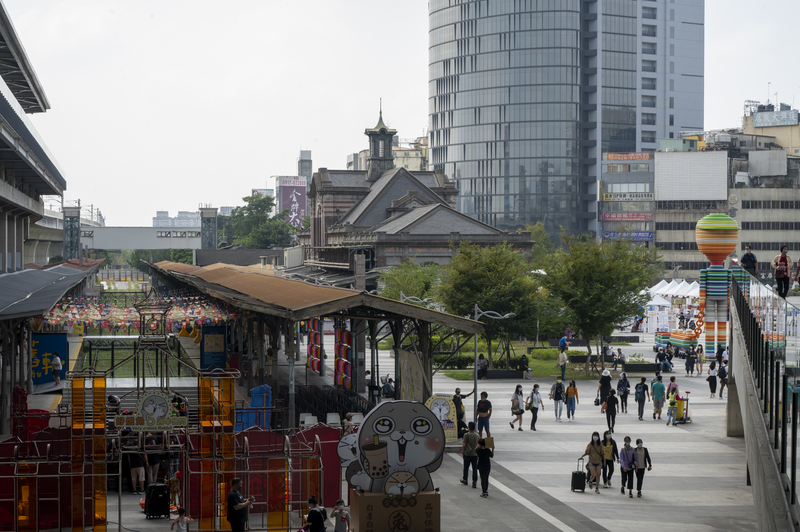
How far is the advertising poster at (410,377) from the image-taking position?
81.5 feet

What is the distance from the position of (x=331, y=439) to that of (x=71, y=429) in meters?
5.06

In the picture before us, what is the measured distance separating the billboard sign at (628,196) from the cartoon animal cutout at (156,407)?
113835mm

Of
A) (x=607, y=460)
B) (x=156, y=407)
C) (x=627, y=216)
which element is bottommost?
(x=607, y=460)

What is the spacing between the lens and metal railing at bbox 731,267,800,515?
968cm

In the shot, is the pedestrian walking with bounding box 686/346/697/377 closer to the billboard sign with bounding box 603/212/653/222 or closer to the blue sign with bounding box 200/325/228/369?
the blue sign with bounding box 200/325/228/369

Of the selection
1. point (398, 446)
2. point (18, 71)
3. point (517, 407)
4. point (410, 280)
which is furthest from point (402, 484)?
point (410, 280)

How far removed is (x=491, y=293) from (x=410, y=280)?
970cm

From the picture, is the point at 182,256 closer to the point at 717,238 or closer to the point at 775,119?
the point at 775,119

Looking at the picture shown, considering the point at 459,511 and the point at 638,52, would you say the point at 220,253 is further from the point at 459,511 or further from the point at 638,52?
the point at 459,511

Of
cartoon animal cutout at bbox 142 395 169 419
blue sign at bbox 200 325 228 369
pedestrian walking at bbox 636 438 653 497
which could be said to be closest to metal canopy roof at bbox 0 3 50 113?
blue sign at bbox 200 325 228 369

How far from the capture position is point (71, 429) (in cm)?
1564

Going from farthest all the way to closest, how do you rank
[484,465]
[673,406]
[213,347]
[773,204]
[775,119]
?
[775,119] < [773,204] < [213,347] < [673,406] < [484,465]

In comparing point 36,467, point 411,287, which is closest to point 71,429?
point 36,467

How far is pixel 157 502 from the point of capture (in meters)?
16.5
